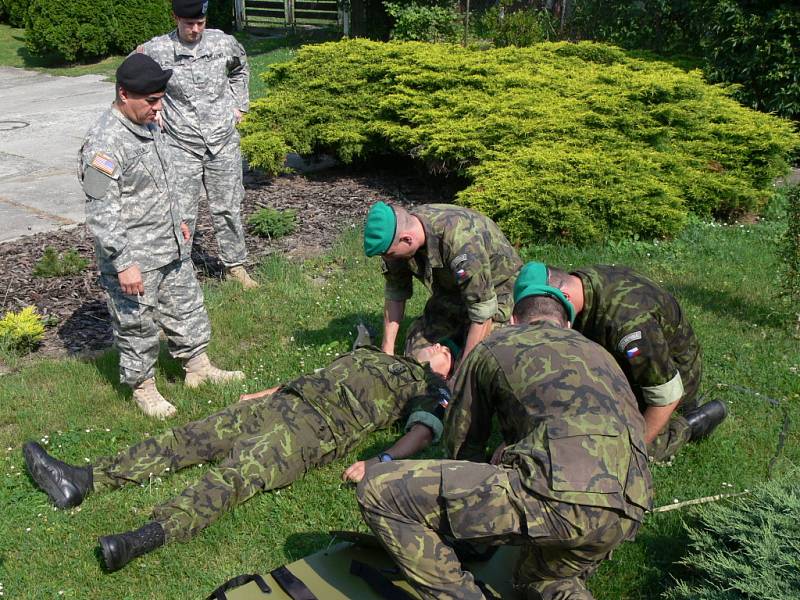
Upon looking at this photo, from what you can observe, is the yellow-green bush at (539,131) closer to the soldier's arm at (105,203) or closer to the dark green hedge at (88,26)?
the soldier's arm at (105,203)

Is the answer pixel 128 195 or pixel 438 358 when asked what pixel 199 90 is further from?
pixel 438 358

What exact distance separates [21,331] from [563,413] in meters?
4.75

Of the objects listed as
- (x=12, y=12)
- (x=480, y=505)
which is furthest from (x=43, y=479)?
(x=12, y=12)

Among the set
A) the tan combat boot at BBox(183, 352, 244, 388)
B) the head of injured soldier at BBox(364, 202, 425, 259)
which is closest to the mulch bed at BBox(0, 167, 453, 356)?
the tan combat boot at BBox(183, 352, 244, 388)

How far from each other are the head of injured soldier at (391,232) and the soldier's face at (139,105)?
149cm

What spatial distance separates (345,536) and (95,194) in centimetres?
257

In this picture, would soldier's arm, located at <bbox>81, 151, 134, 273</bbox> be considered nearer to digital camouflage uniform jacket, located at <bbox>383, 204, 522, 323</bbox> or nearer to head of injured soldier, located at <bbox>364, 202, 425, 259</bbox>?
head of injured soldier, located at <bbox>364, 202, 425, 259</bbox>

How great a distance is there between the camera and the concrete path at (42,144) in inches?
371

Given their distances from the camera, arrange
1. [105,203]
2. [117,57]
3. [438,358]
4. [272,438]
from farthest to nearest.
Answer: [117,57]
[438,358]
[105,203]
[272,438]

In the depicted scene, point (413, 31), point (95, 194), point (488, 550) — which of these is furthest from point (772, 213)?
point (413, 31)

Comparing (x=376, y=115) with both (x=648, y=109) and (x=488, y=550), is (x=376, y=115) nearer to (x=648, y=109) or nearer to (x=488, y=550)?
(x=648, y=109)

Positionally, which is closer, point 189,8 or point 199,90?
point 189,8

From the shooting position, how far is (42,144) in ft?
41.5

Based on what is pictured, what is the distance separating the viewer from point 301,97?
1051cm
